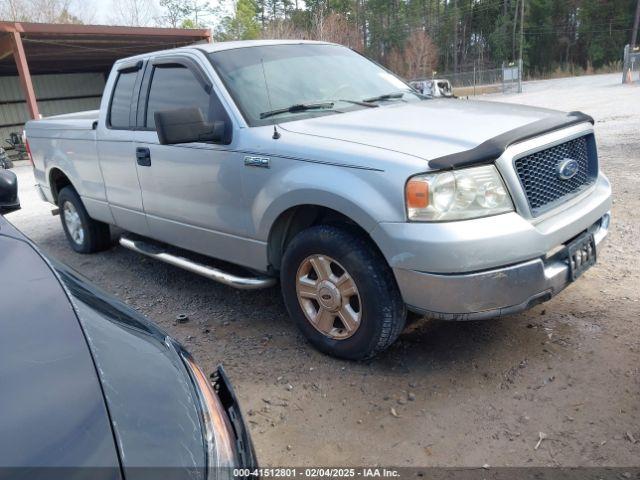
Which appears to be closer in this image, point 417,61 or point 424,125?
point 424,125

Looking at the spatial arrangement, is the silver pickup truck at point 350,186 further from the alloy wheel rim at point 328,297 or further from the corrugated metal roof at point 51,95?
the corrugated metal roof at point 51,95

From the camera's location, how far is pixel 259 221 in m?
3.40

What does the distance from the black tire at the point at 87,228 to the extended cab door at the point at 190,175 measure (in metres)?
1.54

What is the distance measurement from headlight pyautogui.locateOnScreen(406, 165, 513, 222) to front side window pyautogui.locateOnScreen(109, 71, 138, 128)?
287 cm

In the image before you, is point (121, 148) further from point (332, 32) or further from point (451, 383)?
point (332, 32)

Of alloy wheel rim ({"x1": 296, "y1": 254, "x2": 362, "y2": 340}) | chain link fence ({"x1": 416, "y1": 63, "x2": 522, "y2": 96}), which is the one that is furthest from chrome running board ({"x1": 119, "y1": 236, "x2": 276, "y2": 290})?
chain link fence ({"x1": 416, "y1": 63, "x2": 522, "y2": 96})

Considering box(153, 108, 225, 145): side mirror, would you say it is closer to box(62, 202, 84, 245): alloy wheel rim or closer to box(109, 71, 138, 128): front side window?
box(109, 71, 138, 128): front side window

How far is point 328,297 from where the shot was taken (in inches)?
124

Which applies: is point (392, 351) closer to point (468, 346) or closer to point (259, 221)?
point (468, 346)

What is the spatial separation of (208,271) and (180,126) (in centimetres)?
108

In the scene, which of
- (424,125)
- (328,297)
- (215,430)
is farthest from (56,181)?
(215,430)


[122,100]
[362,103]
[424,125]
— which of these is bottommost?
[424,125]

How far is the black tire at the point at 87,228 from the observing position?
566cm

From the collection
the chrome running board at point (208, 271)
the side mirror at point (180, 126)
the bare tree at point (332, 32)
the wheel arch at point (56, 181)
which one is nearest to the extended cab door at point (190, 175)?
the chrome running board at point (208, 271)
